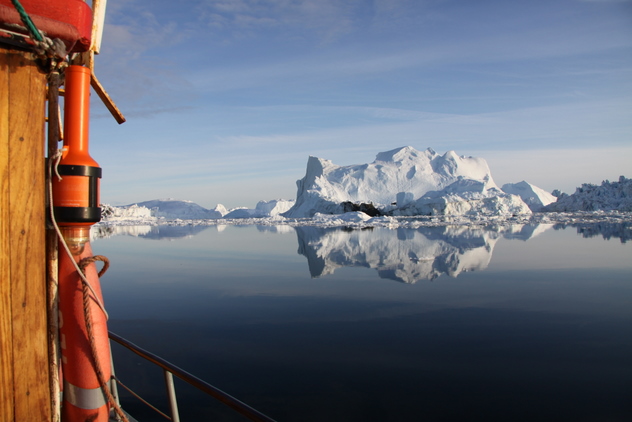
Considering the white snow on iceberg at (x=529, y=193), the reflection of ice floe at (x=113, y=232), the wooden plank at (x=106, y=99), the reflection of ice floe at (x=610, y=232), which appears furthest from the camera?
the white snow on iceberg at (x=529, y=193)

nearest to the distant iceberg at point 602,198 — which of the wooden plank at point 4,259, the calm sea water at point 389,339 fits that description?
the calm sea water at point 389,339

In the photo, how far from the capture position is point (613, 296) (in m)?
7.73

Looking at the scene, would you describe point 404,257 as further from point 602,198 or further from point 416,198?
point 602,198

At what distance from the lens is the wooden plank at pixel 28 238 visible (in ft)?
4.99

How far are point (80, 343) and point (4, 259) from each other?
415 millimetres

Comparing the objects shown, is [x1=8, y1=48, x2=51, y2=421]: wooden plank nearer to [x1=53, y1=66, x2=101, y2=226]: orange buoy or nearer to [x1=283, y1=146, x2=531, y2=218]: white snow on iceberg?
[x1=53, y1=66, x2=101, y2=226]: orange buoy

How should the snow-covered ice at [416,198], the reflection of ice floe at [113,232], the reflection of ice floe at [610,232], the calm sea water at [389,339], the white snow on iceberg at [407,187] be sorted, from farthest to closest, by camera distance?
the white snow on iceberg at [407,187]
the snow-covered ice at [416,198]
the reflection of ice floe at [113,232]
the reflection of ice floe at [610,232]
the calm sea water at [389,339]

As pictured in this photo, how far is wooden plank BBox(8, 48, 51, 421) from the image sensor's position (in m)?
1.52

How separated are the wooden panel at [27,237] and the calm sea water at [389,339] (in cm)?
257

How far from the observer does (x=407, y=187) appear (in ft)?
188

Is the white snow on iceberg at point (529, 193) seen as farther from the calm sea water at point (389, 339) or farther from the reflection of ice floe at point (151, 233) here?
the calm sea water at point (389, 339)

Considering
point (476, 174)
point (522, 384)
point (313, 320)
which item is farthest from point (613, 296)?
point (476, 174)

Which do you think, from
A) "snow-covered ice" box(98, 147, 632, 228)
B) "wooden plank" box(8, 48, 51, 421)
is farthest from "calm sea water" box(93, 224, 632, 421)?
"snow-covered ice" box(98, 147, 632, 228)

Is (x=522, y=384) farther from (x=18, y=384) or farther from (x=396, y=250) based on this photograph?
(x=396, y=250)
